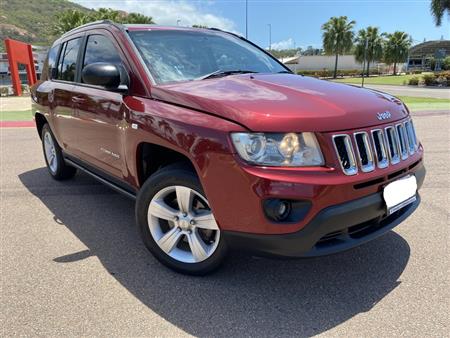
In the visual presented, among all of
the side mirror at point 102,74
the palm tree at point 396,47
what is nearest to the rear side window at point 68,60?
the side mirror at point 102,74

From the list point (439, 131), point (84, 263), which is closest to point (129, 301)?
point (84, 263)

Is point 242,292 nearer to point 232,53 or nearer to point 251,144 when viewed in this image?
point 251,144

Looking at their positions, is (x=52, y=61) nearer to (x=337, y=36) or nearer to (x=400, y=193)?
(x=400, y=193)

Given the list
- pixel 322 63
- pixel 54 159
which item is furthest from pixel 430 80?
pixel 322 63

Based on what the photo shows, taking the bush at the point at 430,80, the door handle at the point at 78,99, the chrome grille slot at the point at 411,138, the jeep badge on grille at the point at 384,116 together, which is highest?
the door handle at the point at 78,99

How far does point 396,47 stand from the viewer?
69.8 m

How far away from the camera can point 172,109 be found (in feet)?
9.07

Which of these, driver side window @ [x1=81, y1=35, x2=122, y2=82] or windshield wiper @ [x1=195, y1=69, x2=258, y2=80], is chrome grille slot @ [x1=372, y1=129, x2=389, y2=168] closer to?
windshield wiper @ [x1=195, y1=69, x2=258, y2=80]

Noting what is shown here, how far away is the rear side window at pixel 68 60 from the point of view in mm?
4348

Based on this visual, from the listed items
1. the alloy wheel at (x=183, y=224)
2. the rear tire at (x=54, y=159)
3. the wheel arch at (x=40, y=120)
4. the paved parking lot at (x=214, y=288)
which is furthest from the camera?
the wheel arch at (x=40, y=120)

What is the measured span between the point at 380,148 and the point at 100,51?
2.64 metres

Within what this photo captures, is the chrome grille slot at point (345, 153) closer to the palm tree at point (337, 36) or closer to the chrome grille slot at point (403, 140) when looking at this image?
the chrome grille slot at point (403, 140)

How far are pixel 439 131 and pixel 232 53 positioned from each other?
23.1ft

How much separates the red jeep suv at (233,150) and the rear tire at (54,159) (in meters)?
1.48
